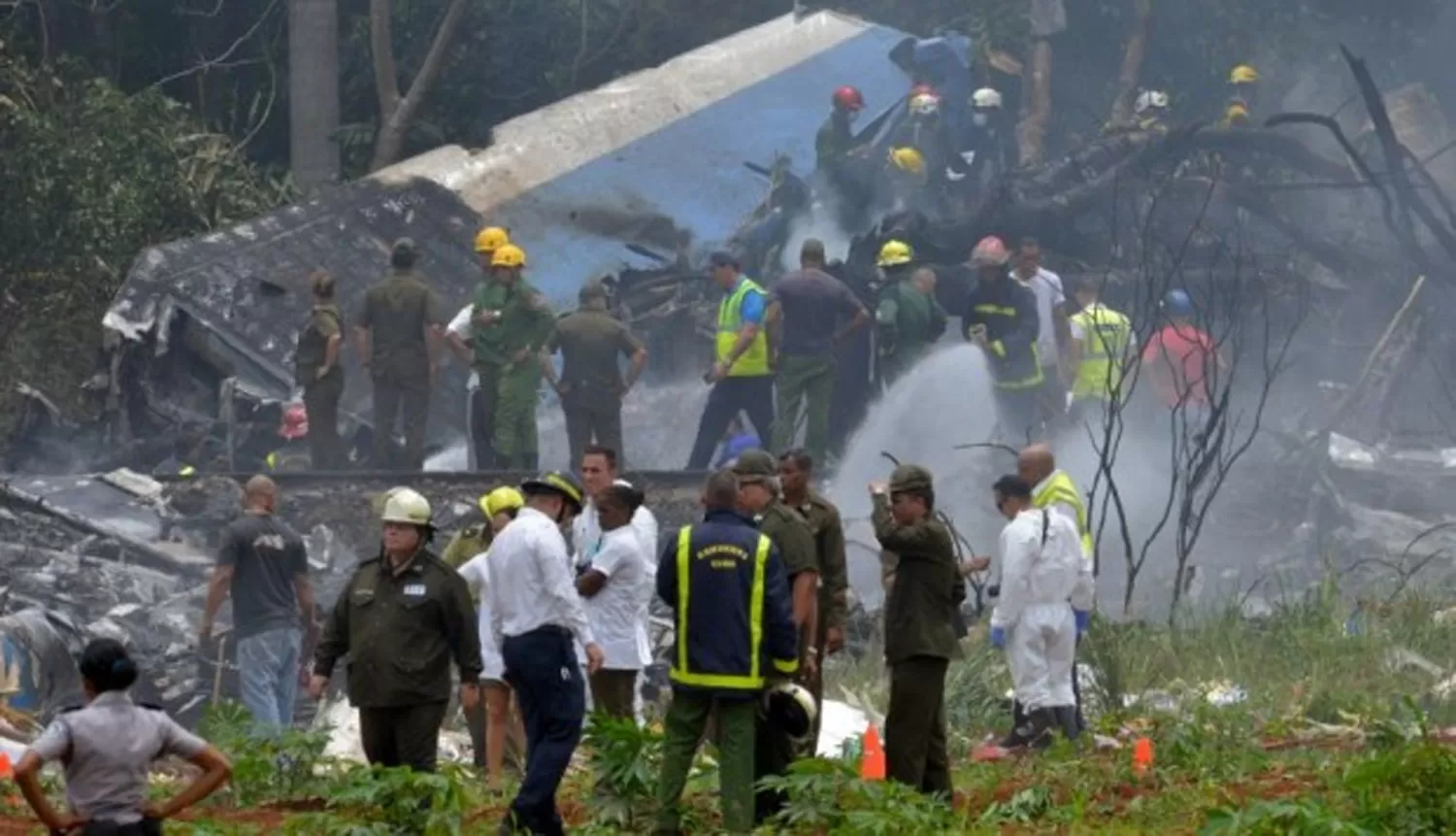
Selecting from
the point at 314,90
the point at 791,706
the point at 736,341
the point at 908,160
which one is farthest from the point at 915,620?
the point at 314,90

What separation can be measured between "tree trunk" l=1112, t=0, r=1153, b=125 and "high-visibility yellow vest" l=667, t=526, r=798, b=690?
19.3 meters

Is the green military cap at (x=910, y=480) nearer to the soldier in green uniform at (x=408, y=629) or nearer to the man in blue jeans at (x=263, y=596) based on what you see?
the soldier in green uniform at (x=408, y=629)

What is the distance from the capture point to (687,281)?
23.8 m

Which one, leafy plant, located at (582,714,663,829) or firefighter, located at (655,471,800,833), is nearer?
firefighter, located at (655,471,800,833)

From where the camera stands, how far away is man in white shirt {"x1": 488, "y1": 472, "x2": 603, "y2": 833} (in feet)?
36.2

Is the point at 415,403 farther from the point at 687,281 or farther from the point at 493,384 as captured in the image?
the point at 687,281

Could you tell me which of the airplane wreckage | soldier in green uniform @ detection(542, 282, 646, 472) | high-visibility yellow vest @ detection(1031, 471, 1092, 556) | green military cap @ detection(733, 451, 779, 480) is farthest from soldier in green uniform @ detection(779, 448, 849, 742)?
soldier in green uniform @ detection(542, 282, 646, 472)

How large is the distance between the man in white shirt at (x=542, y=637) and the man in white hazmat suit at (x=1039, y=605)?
2.79m

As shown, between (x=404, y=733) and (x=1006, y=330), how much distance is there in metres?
9.73

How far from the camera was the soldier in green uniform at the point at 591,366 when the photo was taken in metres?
19.4

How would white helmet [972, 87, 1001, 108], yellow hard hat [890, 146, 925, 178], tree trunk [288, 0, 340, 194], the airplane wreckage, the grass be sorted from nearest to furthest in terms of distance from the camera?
the grass < the airplane wreckage < yellow hard hat [890, 146, 925, 178] < tree trunk [288, 0, 340, 194] < white helmet [972, 87, 1001, 108]

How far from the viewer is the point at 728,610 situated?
35.5 feet

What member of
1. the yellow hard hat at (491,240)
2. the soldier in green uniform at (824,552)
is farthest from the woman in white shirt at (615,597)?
the yellow hard hat at (491,240)

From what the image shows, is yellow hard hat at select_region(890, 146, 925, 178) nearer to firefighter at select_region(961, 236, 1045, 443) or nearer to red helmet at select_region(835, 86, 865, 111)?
red helmet at select_region(835, 86, 865, 111)
